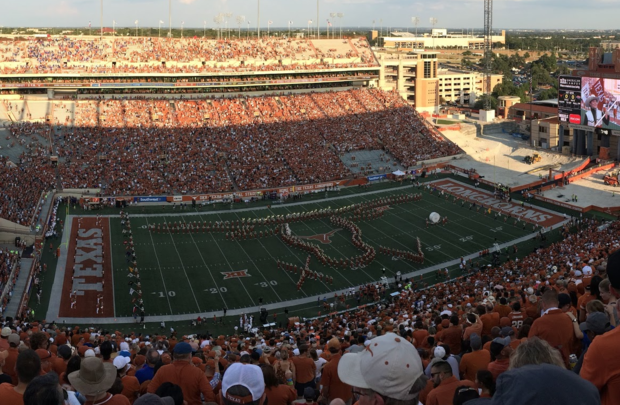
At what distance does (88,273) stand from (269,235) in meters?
10.0

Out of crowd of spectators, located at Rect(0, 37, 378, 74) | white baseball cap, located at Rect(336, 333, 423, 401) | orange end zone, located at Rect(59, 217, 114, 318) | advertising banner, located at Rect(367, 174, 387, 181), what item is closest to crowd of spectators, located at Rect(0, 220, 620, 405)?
white baseball cap, located at Rect(336, 333, 423, 401)

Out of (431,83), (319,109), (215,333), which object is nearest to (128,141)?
(319,109)

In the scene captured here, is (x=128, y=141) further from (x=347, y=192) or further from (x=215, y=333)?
(x=215, y=333)

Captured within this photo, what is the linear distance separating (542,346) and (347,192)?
41103 mm

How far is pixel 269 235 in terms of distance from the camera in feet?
120

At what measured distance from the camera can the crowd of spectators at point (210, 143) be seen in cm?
4344

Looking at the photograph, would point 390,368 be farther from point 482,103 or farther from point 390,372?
point 482,103

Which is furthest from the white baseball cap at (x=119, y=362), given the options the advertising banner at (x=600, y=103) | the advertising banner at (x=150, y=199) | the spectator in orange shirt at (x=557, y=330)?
the advertising banner at (x=600, y=103)

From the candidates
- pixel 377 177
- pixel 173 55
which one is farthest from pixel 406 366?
pixel 173 55

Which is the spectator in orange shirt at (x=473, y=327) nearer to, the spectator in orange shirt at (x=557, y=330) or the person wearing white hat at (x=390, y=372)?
the spectator in orange shirt at (x=557, y=330)

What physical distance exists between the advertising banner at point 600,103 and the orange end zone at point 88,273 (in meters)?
34.6

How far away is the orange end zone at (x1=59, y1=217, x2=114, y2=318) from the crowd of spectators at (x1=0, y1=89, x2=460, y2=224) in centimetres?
316

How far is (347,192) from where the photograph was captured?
1777 inches

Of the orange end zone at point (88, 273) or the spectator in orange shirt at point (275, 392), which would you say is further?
the orange end zone at point (88, 273)
